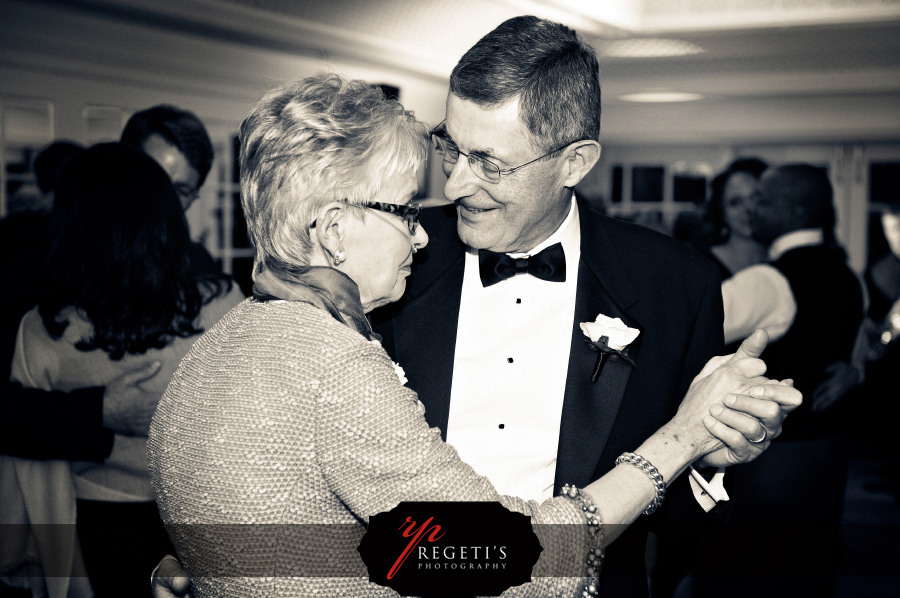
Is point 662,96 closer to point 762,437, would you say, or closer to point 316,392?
point 762,437

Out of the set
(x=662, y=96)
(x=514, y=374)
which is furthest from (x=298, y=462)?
(x=662, y=96)

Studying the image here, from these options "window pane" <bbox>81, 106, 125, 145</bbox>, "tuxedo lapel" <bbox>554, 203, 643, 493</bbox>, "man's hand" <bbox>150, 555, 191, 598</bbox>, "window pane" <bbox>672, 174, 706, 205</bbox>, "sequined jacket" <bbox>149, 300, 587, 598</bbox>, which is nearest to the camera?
"sequined jacket" <bbox>149, 300, 587, 598</bbox>

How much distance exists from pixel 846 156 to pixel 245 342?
8660 millimetres

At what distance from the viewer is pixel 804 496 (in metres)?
3.26

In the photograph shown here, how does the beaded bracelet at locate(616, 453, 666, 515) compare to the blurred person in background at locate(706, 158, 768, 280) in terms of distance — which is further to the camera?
the blurred person in background at locate(706, 158, 768, 280)

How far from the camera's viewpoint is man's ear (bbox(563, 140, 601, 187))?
1748 millimetres

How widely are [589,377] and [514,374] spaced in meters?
0.17

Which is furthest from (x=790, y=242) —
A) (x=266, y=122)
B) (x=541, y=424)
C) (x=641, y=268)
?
(x=266, y=122)

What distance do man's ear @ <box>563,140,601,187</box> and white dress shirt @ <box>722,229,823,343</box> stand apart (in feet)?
4.82

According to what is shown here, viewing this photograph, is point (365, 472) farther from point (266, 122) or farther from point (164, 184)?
point (164, 184)

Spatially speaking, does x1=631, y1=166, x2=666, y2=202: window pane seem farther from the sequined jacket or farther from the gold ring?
the sequined jacket

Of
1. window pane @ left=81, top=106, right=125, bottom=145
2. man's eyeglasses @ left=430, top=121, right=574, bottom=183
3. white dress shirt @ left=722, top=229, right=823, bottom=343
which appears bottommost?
white dress shirt @ left=722, top=229, right=823, bottom=343

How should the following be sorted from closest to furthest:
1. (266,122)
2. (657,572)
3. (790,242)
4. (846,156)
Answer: (266,122)
(790,242)
(657,572)
(846,156)

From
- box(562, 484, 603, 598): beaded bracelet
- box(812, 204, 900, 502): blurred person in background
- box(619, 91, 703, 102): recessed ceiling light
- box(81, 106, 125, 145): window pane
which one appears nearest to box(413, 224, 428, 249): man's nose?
box(562, 484, 603, 598): beaded bracelet
